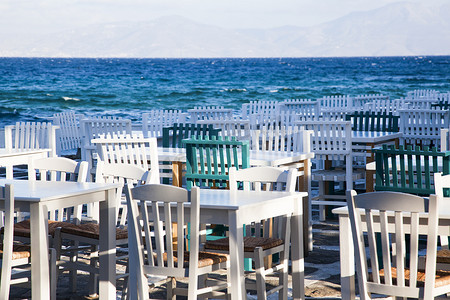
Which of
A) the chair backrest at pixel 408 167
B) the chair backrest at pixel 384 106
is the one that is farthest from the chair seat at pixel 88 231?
the chair backrest at pixel 384 106

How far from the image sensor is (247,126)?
8.58 metres

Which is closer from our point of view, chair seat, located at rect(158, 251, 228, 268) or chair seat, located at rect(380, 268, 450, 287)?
chair seat, located at rect(380, 268, 450, 287)

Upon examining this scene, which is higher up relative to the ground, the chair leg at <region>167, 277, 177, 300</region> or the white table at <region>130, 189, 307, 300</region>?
the white table at <region>130, 189, 307, 300</region>

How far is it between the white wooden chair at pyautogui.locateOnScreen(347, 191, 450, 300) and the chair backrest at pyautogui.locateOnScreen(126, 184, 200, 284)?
2.50ft

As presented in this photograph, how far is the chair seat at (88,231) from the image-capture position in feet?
15.5

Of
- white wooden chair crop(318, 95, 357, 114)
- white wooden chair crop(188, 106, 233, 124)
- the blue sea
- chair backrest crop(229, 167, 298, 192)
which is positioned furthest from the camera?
the blue sea

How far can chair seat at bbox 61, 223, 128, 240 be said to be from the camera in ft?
15.5

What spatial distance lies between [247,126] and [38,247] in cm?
461

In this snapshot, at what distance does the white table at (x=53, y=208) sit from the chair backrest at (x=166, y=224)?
16.0 inches

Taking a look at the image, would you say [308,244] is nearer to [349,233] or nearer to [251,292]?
[251,292]

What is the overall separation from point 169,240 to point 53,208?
710 mm

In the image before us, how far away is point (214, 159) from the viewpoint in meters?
5.95

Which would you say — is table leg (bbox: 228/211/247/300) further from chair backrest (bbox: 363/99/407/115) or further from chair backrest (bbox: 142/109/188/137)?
chair backrest (bbox: 363/99/407/115)

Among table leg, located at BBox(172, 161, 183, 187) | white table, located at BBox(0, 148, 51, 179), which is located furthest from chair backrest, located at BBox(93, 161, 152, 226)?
white table, located at BBox(0, 148, 51, 179)
